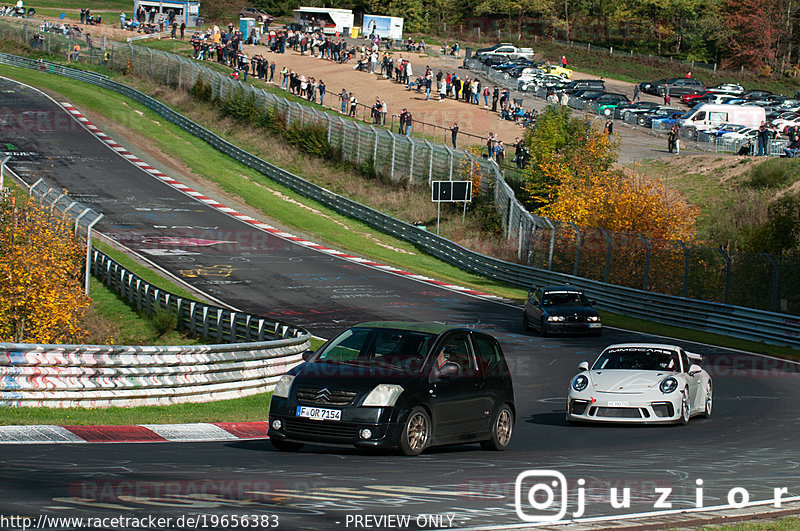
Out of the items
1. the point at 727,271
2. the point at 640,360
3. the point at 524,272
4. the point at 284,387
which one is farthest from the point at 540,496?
the point at 524,272

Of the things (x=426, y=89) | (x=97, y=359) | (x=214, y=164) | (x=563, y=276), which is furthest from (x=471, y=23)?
(x=97, y=359)

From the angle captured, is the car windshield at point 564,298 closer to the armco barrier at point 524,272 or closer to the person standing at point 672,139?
the armco barrier at point 524,272

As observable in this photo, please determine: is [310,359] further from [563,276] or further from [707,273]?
[563,276]

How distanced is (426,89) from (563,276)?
38.2 meters

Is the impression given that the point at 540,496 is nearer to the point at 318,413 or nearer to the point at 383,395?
the point at 383,395

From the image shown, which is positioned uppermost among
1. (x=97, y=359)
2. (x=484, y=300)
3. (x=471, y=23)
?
(x=471, y=23)

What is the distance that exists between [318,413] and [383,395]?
2.33 feet

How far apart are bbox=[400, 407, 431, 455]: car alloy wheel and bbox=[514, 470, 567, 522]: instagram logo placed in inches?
53.8

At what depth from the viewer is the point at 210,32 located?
280ft

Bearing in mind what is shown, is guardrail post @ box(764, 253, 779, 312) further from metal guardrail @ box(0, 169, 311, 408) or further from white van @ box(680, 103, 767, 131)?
white van @ box(680, 103, 767, 131)

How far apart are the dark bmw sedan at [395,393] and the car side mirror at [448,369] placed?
1 centimetres

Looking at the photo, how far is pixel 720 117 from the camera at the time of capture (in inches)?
2591

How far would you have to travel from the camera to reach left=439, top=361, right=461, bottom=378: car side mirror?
11.0 meters

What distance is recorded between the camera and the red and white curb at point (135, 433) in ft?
35.4
